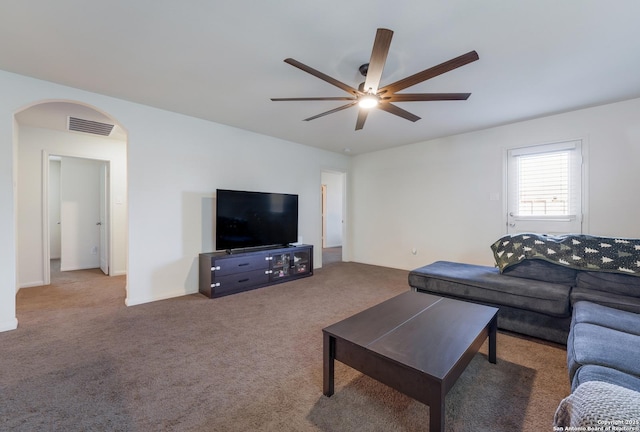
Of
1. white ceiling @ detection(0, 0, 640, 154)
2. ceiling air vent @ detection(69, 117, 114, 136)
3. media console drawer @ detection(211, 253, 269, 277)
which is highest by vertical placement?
white ceiling @ detection(0, 0, 640, 154)

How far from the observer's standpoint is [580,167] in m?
3.51

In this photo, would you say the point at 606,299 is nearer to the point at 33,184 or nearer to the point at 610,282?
the point at 610,282

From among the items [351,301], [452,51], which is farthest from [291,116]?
[351,301]

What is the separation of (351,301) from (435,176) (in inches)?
111

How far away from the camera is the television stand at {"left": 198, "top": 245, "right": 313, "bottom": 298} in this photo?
11.7 feet

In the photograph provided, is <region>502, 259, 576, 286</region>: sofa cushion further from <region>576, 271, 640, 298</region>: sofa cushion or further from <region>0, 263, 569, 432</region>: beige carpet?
<region>0, 263, 569, 432</region>: beige carpet

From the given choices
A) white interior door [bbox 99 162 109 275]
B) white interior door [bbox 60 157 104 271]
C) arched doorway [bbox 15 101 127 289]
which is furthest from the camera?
white interior door [bbox 60 157 104 271]

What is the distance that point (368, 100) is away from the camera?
226 centimetres

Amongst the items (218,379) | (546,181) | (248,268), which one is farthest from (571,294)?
(248,268)

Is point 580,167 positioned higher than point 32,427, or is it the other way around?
point 580,167

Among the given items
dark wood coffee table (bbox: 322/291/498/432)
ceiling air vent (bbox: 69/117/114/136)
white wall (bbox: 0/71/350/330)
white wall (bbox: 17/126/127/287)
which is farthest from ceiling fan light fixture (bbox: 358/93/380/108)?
white wall (bbox: 17/126/127/287)

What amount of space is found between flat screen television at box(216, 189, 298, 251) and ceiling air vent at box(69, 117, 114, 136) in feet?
6.59

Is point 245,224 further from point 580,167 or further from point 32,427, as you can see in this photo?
point 580,167

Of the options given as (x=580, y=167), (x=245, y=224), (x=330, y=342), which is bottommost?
(x=330, y=342)
